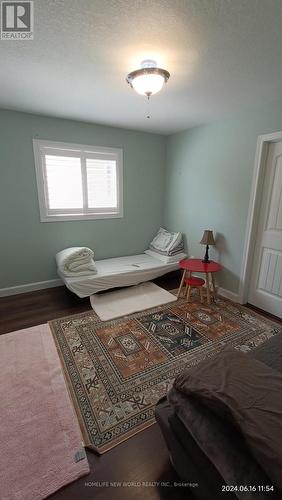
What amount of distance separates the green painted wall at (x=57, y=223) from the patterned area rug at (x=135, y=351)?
3.94 ft

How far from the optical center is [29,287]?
3.29 meters

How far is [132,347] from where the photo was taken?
215 centimetres

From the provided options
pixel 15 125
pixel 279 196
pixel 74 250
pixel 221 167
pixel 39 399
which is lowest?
pixel 39 399

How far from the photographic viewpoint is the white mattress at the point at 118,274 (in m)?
2.88

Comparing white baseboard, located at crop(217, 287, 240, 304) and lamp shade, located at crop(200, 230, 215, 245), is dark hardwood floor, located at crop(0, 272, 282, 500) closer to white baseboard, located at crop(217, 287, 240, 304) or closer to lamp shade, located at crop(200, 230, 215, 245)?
white baseboard, located at crop(217, 287, 240, 304)

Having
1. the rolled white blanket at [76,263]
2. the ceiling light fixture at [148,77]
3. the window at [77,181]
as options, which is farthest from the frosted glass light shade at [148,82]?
the rolled white blanket at [76,263]

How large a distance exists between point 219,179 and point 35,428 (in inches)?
127

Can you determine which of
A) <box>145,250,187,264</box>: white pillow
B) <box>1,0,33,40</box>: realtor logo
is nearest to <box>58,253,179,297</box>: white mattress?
<box>145,250,187,264</box>: white pillow

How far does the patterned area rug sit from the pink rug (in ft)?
0.31

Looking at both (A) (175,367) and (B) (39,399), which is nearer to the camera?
(B) (39,399)

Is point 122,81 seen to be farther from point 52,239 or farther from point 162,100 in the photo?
point 52,239

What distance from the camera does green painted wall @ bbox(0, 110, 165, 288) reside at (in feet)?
9.52

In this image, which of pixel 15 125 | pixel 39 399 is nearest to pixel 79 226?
pixel 15 125

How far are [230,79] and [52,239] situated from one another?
286cm
